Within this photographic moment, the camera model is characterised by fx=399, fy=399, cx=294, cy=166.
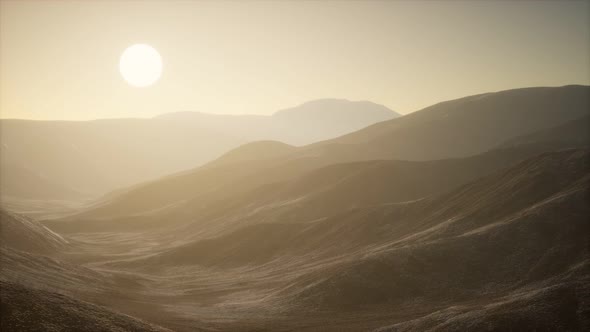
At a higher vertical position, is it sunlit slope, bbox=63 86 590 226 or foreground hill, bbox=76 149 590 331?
sunlit slope, bbox=63 86 590 226

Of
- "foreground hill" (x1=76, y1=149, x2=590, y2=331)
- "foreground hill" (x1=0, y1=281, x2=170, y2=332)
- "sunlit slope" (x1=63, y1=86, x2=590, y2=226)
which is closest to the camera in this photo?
"foreground hill" (x1=0, y1=281, x2=170, y2=332)

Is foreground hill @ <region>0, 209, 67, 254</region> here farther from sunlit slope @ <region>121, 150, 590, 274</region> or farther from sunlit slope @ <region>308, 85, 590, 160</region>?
sunlit slope @ <region>308, 85, 590, 160</region>

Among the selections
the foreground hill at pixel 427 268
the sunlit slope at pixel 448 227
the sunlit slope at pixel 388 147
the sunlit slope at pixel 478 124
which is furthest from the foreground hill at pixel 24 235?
the sunlit slope at pixel 478 124

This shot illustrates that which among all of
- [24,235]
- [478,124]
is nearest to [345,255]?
[24,235]

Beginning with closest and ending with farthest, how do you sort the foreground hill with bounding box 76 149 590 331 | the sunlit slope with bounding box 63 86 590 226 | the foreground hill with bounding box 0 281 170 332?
the foreground hill with bounding box 0 281 170 332
the foreground hill with bounding box 76 149 590 331
the sunlit slope with bounding box 63 86 590 226

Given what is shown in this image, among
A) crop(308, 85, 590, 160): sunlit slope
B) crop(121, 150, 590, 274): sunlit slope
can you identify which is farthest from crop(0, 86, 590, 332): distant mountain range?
crop(308, 85, 590, 160): sunlit slope

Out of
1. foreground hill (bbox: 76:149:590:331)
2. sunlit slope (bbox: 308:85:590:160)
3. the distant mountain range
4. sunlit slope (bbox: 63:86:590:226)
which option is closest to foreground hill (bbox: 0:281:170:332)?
the distant mountain range

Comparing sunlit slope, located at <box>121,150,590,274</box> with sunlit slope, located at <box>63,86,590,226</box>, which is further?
sunlit slope, located at <box>63,86,590,226</box>

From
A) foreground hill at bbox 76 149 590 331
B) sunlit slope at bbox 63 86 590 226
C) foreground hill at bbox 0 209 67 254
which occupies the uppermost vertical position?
sunlit slope at bbox 63 86 590 226

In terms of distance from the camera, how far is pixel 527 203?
57312 mm

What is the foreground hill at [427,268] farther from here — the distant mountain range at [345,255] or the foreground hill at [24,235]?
the foreground hill at [24,235]

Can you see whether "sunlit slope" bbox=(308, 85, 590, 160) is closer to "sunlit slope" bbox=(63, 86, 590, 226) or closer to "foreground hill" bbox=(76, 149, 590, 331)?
"sunlit slope" bbox=(63, 86, 590, 226)

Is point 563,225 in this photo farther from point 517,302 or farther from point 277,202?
point 277,202

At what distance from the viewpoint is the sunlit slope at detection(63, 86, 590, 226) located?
132 m
